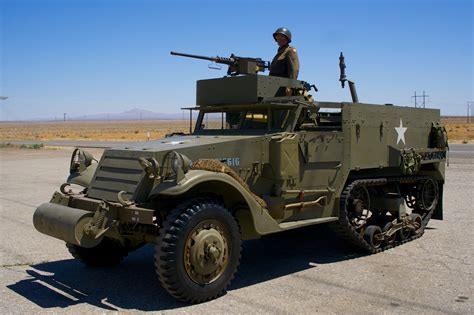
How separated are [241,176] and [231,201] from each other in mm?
388

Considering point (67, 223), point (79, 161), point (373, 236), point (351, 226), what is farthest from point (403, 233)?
point (67, 223)

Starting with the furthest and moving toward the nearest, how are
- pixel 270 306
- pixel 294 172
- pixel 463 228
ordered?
pixel 463 228 < pixel 294 172 < pixel 270 306

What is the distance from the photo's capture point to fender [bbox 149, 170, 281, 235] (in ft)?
16.4

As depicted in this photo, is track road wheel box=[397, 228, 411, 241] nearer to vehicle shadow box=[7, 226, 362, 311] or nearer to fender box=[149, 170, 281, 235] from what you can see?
vehicle shadow box=[7, 226, 362, 311]

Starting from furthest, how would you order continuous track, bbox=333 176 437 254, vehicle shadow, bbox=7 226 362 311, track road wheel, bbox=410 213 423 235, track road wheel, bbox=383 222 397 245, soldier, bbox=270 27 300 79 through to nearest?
track road wheel, bbox=410 213 423 235, track road wheel, bbox=383 222 397 245, soldier, bbox=270 27 300 79, continuous track, bbox=333 176 437 254, vehicle shadow, bbox=7 226 362 311

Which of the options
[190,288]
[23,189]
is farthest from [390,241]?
[23,189]

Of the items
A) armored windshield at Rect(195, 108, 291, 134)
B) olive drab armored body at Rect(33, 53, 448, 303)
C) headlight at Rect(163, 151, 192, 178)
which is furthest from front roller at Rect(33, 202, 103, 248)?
armored windshield at Rect(195, 108, 291, 134)

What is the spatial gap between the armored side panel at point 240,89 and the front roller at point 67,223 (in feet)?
8.26

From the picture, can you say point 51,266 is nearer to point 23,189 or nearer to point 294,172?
point 294,172

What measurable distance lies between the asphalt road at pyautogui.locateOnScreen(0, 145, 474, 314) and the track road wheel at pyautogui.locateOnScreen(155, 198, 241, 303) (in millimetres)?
167

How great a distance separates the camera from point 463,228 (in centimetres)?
867

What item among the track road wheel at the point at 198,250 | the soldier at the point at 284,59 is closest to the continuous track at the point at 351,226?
the soldier at the point at 284,59

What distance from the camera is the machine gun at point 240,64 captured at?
7809mm

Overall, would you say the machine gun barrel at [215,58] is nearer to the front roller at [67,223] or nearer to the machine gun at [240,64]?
the machine gun at [240,64]
